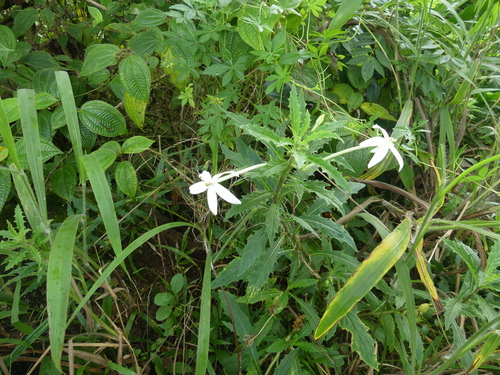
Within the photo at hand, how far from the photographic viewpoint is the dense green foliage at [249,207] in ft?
3.03

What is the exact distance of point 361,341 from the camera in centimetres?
97

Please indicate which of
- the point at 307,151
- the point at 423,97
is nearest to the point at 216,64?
the point at 307,151

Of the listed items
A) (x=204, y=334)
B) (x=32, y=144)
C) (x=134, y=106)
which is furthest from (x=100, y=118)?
(x=204, y=334)

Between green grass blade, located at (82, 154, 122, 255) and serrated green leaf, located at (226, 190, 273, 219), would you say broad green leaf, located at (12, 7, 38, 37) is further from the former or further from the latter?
serrated green leaf, located at (226, 190, 273, 219)

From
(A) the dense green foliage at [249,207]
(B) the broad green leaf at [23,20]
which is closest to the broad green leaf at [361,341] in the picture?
(A) the dense green foliage at [249,207]

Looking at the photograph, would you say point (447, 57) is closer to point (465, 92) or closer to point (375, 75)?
point (465, 92)

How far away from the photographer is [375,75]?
5.11ft

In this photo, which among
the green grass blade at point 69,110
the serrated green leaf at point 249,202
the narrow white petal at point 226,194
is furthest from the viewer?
the green grass blade at point 69,110

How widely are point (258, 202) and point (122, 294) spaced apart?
66 cm

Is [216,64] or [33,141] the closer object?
[33,141]

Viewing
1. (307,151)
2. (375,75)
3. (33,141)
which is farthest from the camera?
(375,75)

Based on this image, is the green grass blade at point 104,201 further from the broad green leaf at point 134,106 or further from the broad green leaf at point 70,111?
the broad green leaf at point 134,106

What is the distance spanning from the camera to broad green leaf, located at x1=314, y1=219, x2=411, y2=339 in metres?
0.80

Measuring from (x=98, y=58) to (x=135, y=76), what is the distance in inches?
6.3
